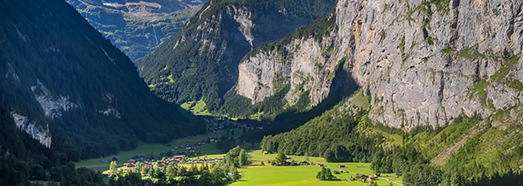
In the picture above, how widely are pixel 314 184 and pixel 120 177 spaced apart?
163ft

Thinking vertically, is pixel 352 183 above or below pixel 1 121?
below

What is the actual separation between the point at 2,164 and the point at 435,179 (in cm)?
10269

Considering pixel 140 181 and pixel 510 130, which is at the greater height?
pixel 510 130

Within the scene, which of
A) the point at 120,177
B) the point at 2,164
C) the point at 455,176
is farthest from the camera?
the point at 120,177

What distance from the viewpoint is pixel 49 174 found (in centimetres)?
18250

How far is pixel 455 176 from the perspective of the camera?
180750 millimetres

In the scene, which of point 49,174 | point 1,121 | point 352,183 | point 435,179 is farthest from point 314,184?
point 1,121

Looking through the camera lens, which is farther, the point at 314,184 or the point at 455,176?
the point at 314,184

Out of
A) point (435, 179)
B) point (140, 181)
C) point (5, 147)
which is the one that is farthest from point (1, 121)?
point (435, 179)

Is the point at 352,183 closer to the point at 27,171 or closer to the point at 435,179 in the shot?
the point at 435,179

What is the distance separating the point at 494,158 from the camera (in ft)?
609

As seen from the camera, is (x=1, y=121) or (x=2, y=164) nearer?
(x=2, y=164)

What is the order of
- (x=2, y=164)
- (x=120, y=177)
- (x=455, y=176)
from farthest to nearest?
1. (x=120, y=177)
2. (x=455, y=176)
3. (x=2, y=164)

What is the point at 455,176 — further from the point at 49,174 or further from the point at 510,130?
the point at 49,174
